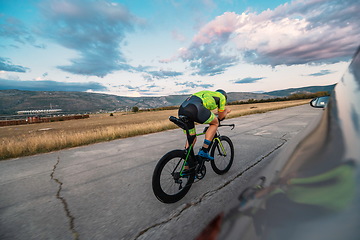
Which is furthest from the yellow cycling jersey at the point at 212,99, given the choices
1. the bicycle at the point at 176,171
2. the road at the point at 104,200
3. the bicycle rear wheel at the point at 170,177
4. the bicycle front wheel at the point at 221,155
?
the road at the point at 104,200

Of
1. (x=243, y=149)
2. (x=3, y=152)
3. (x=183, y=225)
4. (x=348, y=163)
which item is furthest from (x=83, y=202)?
(x=3, y=152)

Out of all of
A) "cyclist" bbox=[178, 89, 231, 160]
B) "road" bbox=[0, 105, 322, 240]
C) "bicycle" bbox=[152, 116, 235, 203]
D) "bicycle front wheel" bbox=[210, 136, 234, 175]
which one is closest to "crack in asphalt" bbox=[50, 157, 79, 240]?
"road" bbox=[0, 105, 322, 240]

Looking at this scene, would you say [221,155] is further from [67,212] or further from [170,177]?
[67,212]

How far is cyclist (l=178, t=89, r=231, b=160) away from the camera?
286 centimetres

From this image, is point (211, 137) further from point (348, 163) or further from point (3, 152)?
point (3, 152)

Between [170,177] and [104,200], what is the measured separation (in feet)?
3.66

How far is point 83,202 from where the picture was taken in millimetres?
2686

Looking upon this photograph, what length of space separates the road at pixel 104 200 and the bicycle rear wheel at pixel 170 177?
13 cm

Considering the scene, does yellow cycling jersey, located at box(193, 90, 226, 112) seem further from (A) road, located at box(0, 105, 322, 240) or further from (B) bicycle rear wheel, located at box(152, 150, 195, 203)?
(A) road, located at box(0, 105, 322, 240)

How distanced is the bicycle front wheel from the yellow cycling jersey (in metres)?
0.72

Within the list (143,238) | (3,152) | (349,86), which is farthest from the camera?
(3,152)

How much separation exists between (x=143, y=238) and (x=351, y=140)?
2000mm

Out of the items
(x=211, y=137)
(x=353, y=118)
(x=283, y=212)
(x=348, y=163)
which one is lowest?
(x=211, y=137)

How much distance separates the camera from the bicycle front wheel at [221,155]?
11.0ft
